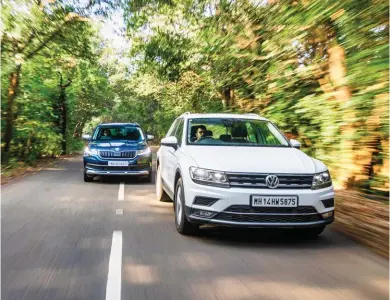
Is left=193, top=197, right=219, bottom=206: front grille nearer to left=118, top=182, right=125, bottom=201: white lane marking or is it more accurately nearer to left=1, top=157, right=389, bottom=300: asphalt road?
left=1, top=157, right=389, bottom=300: asphalt road

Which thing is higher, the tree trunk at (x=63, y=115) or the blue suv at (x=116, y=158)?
the tree trunk at (x=63, y=115)

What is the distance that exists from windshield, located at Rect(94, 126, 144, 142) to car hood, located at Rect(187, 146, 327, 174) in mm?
6590

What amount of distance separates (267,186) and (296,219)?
0.54 m

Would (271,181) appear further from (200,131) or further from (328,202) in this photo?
(200,131)

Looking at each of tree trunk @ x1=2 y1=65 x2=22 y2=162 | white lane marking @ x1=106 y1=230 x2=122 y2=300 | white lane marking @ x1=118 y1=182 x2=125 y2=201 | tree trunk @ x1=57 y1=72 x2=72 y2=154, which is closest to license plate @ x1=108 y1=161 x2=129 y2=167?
white lane marking @ x1=118 y1=182 x2=125 y2=201

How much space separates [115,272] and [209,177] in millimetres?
1791

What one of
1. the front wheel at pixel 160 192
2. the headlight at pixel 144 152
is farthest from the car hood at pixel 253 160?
the headlight at pixel 144 152

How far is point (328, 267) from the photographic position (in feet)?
16.1

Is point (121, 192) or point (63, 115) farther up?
point (63, 115)

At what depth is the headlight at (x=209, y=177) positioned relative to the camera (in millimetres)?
5752

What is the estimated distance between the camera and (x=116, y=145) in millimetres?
12422

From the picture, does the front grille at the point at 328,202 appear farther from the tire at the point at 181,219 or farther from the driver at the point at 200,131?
the driver at the point at 200,131

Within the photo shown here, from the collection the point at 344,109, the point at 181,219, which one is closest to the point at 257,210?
the point at 181,219

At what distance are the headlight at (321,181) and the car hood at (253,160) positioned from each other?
67 millimetres
